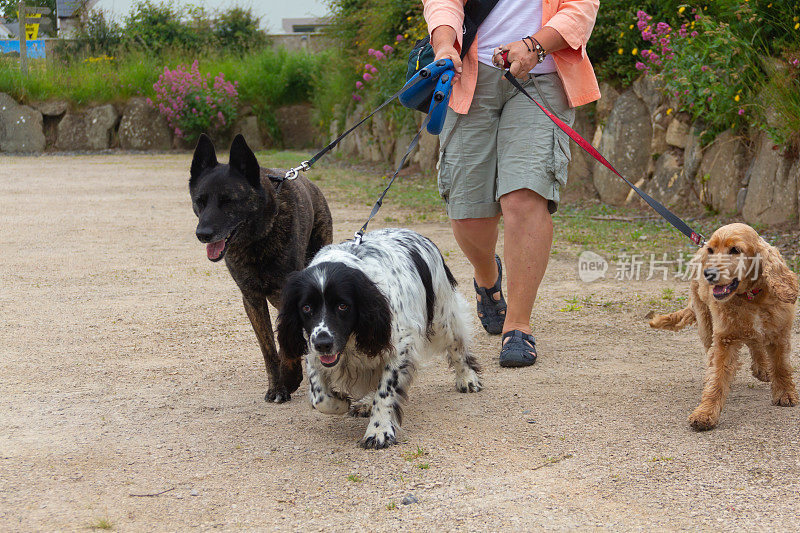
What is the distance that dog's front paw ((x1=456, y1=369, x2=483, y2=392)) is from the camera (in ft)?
12.8

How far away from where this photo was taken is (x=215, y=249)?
12.0 feet

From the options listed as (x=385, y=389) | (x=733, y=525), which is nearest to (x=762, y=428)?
(x=733, y=525)

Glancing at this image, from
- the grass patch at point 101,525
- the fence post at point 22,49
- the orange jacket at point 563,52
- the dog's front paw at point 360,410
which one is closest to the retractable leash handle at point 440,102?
the orange jacket at point 563,52

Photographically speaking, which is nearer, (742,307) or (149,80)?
(742,307)

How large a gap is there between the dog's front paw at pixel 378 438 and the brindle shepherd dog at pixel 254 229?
0.54 metres

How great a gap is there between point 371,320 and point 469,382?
89 centimetres

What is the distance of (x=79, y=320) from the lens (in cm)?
536

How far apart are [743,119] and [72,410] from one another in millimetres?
6424

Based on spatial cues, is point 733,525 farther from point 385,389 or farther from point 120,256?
point 120,256

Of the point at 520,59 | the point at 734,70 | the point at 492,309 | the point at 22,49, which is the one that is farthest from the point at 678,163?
the point at 22,49

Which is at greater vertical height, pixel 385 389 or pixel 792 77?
pixel 792 77

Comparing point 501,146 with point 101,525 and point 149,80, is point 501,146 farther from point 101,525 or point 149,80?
point 149,80

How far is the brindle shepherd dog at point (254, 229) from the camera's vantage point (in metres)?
3.69

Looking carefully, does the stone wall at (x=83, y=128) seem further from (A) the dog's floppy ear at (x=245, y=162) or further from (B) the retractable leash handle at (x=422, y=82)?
(A) the dog's floppy ear at (x=245, y=162)
